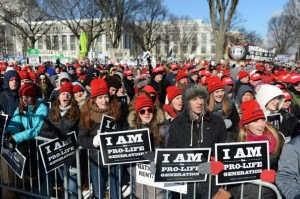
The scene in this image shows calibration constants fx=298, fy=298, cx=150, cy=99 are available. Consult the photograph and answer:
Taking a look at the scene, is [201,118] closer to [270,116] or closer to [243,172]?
[243,172]

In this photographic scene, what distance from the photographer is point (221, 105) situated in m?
4.44

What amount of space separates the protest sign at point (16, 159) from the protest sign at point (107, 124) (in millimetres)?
995

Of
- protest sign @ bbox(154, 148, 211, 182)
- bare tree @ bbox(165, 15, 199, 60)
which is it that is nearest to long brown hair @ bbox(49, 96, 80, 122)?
protest sign @ bbox(154, 148, 211, 182)

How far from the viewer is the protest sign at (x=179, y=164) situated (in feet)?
9.10

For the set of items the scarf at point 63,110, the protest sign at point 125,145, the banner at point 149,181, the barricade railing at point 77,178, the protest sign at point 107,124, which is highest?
the scarf at point 63,110

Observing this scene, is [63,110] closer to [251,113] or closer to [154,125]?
[154,125]

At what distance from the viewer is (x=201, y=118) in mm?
3129

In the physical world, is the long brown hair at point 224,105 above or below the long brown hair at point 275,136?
above

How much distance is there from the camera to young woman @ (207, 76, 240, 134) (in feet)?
14.2

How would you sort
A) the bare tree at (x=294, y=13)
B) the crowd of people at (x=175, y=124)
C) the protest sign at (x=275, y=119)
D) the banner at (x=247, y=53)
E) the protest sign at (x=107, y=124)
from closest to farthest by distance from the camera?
1. the crowd of people at (x=175, y=124)
2. the protest sign at (x=107, y=124)
3. the protest sign at (x=275, y=119)
4. the banner at (x=247, y=53)
5. the bare tree at (x=294, y=13)

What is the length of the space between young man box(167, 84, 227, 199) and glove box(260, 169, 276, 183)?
1.76ft

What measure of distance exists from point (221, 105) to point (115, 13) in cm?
2829

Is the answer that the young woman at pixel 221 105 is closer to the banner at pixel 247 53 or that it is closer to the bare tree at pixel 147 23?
the banner at pixel 247 53

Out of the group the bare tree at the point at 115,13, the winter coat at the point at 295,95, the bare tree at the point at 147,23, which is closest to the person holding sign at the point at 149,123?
the winter coat at the point at 295,95
